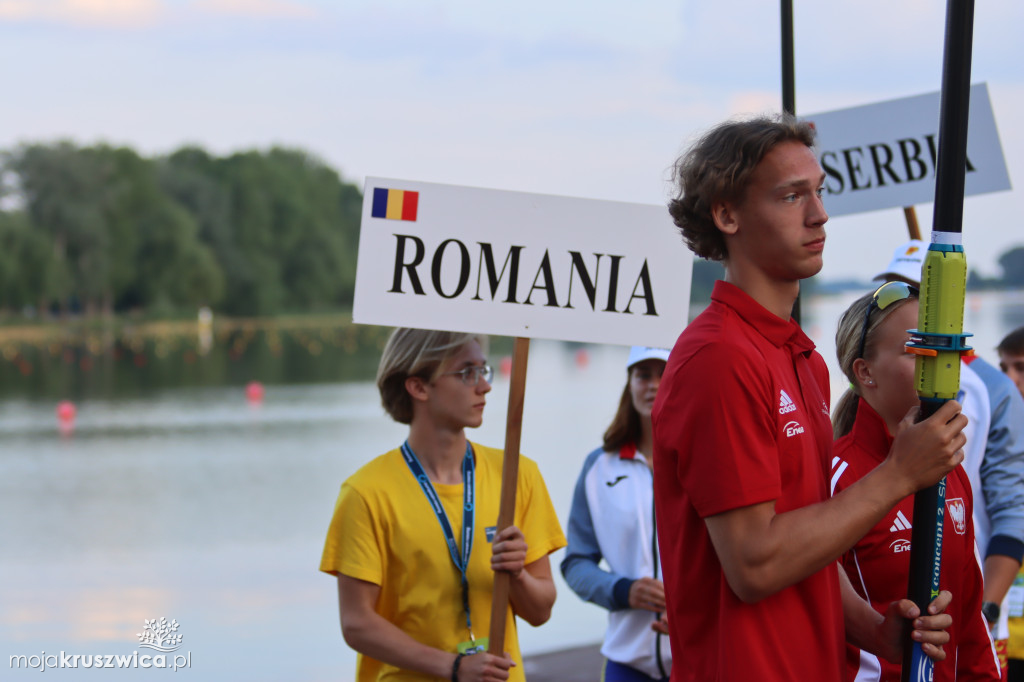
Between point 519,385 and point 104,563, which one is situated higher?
point 519,385

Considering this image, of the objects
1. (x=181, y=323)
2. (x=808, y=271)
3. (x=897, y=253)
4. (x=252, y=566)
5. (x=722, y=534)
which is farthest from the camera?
(x=181, y=323)

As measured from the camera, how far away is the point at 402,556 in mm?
3084

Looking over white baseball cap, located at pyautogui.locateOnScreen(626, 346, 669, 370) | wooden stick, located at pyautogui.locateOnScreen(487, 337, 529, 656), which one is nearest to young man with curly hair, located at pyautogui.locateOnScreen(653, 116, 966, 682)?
wooden stick, located at pyautogui.locateOnScreen(487, 337, 529, 656)

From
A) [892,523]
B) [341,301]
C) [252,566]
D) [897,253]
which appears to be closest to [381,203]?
[892,523]

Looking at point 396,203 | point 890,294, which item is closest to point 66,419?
point 396,203

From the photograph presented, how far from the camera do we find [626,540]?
3859 millimetres

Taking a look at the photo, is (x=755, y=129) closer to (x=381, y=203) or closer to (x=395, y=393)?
(x=381, y=203)

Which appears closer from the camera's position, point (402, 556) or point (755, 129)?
point (755, 129)

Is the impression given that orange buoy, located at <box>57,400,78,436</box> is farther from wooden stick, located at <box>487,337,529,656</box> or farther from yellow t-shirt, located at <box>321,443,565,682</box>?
wooden stick, located at <box>487,337,529,656</box>

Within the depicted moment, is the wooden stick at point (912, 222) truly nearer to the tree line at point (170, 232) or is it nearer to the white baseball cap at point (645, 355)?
the white baseball cap at point (645, 355)

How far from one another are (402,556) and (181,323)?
229 ft

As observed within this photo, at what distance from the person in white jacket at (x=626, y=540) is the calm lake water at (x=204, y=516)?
725 millimetres

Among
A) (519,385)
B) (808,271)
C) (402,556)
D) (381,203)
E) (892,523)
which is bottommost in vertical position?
(402,556)

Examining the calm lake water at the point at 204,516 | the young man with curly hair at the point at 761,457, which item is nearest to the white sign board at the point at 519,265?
the calm lake water at the point at 204,516
